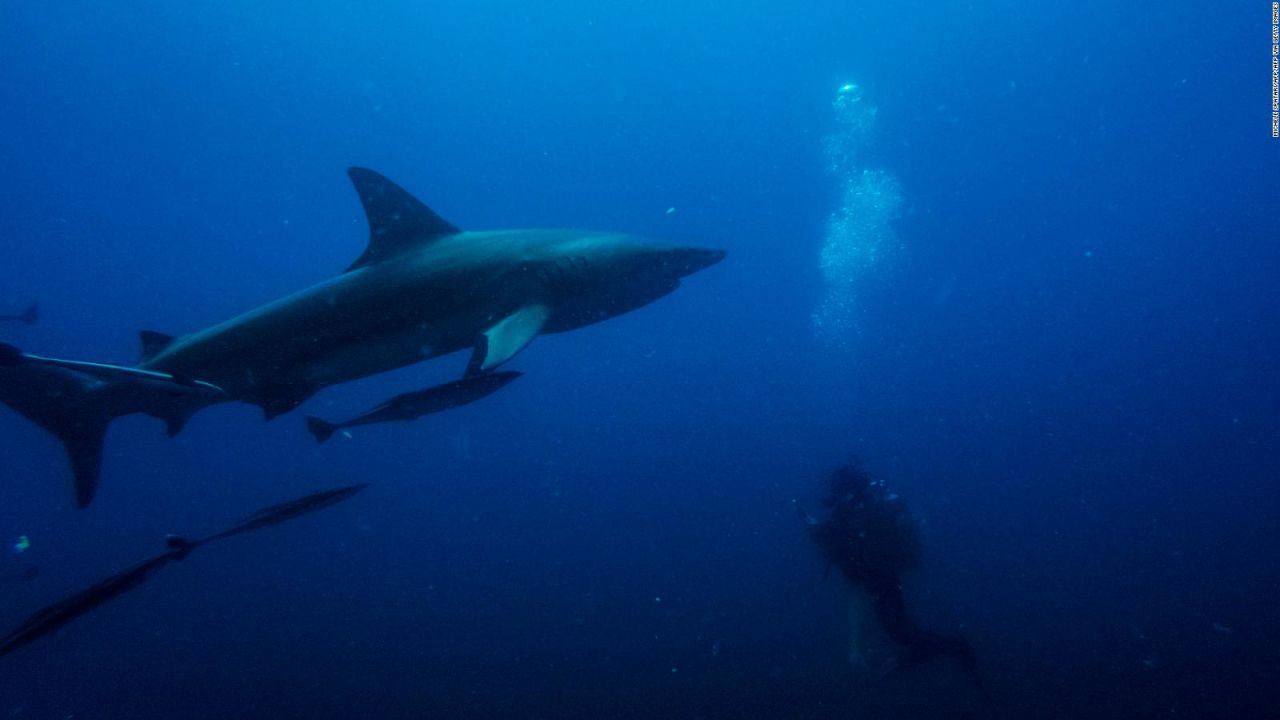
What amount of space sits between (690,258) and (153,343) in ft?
15.1

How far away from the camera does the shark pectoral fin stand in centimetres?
396

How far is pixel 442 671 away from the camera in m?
16.3

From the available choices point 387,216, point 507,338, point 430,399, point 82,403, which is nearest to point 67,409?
point 82,403

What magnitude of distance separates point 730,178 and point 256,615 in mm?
90269

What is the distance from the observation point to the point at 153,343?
5.23 metres

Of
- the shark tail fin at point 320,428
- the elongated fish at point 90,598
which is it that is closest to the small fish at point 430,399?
the shark tail fin at point 320,428

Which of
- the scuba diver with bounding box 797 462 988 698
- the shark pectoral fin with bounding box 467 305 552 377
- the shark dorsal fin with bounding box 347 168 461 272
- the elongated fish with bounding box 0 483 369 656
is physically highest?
the shark dorsal fin with bounding box 347 168 461 272

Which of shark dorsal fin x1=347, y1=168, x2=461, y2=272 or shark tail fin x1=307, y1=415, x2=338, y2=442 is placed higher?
shark dorsal fin x1=347, y1=168, x2=461, y2=272

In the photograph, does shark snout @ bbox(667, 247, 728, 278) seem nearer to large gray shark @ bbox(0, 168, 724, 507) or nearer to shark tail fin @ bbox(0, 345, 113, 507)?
large gray shark @ bbox(0, 168, 724, 507)

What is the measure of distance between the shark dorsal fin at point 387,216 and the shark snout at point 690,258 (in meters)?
2.07

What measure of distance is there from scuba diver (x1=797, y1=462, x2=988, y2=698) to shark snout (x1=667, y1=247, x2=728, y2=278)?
512cm

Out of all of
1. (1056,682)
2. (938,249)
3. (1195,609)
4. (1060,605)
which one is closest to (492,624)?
(1056,682)

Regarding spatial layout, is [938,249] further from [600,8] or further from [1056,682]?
[1056,682]

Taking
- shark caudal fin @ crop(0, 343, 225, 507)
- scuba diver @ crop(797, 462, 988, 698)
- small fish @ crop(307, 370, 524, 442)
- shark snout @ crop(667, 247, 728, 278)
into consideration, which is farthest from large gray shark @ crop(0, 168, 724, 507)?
scuba diver @ crop(797, 462, 988, 698)
